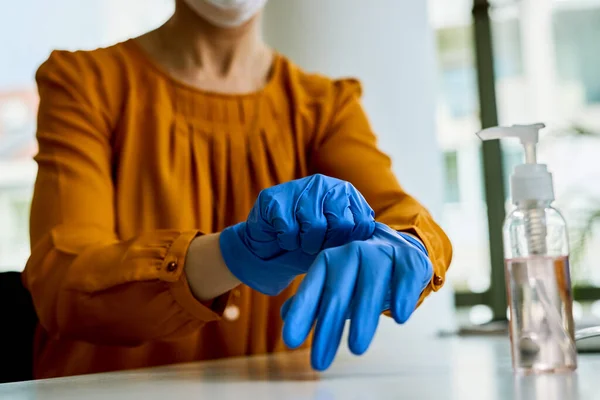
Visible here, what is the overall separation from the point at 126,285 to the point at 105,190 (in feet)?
0.79

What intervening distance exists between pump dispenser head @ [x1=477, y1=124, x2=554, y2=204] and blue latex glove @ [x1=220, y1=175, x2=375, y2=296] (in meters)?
0.14

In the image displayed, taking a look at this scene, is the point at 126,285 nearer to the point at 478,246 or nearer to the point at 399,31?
the point at 399,31

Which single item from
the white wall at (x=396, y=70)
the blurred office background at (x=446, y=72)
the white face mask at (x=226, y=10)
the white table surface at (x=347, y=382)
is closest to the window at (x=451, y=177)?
the blurred office background at (x=446, y=72)

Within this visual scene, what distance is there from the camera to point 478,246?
95.3 inches

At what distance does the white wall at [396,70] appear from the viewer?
178cm

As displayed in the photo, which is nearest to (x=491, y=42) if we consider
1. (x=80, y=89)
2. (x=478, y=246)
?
(x=478, y=246)

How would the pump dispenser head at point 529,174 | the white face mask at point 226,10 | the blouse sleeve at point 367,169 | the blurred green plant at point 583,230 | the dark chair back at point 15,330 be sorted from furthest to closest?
the blurred green plant at point 583,230 → the dark chair back at point 15,330 → the white face mask at point 226,10 → the blouse sleeve at point 367,169 → the pump dispenser head at point 529,174

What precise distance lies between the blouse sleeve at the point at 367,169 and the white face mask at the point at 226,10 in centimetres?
21

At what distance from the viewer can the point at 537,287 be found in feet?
2.10

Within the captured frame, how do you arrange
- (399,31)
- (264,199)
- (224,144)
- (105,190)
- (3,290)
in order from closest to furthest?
(264,199), (105,190), (224,144), (3,290), (399,31)

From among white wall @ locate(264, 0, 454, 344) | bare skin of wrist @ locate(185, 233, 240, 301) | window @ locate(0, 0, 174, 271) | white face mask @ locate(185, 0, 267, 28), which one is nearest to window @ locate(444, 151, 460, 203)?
white wall @ locate(264, 0, 454, 344)

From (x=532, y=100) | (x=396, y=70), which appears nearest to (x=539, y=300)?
(x=396, y=70)

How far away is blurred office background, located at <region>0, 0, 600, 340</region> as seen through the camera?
181cm

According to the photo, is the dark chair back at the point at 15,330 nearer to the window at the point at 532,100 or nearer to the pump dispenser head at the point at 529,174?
the pump dispenser head at the point at 529,174
